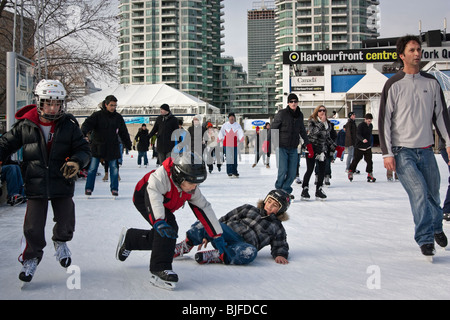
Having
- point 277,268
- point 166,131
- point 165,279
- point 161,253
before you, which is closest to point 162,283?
point 165,279

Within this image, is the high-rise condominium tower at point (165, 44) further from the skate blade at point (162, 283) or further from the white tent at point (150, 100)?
the skate blade at point (162, 283)

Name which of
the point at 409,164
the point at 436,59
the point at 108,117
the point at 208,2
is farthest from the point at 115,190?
the point at 208,2

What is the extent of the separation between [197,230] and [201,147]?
988 cm

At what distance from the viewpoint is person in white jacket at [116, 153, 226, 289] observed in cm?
320

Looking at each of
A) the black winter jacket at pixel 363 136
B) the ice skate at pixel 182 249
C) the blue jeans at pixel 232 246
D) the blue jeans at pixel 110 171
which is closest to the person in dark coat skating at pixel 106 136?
the blue jeans at pixel 110 171

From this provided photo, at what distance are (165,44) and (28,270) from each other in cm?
10623

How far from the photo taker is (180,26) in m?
106

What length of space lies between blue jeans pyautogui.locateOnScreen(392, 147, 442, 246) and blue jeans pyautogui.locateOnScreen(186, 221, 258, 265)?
4.59 feet

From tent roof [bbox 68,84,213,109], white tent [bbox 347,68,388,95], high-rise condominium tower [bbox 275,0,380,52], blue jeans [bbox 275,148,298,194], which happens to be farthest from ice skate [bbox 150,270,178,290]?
high-rise condominium tower [bbox 275,0,380,52]

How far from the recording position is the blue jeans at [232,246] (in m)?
3.91

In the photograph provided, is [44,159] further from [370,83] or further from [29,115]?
[370,83]

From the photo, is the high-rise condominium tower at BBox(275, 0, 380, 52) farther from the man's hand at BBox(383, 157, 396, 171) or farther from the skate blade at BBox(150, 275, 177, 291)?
the skate blade at BBox(150, 275, 177, 291)

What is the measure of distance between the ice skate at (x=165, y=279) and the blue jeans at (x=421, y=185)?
213 centimetres

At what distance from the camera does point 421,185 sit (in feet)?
13.2
